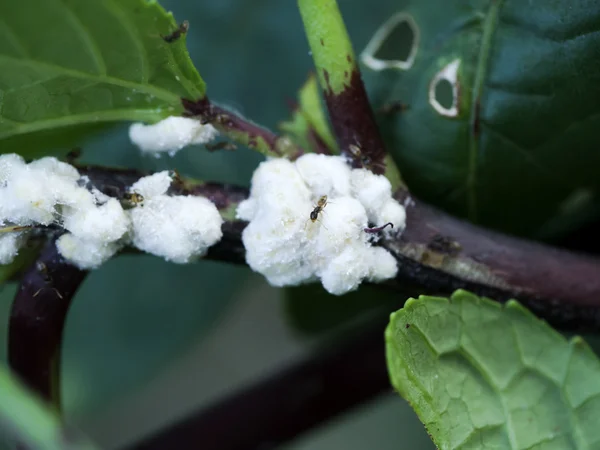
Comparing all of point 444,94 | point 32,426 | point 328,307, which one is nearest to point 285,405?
point 328,307

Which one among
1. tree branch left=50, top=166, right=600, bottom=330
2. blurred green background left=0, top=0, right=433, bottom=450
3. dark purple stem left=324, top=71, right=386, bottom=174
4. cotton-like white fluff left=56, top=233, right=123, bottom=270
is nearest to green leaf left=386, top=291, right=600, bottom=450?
tree branch left=50, top=166, right=600, bottom=330

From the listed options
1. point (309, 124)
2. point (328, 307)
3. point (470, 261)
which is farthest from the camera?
point (328, 307)

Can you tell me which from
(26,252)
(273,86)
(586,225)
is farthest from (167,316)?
(586,225)

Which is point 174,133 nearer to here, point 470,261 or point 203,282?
point 470,261

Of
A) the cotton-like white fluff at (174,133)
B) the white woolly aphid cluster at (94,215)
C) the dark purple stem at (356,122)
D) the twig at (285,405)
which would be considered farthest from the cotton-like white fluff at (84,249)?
the twig at (285,405)

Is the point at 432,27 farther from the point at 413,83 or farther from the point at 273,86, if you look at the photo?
the point at 273,86
